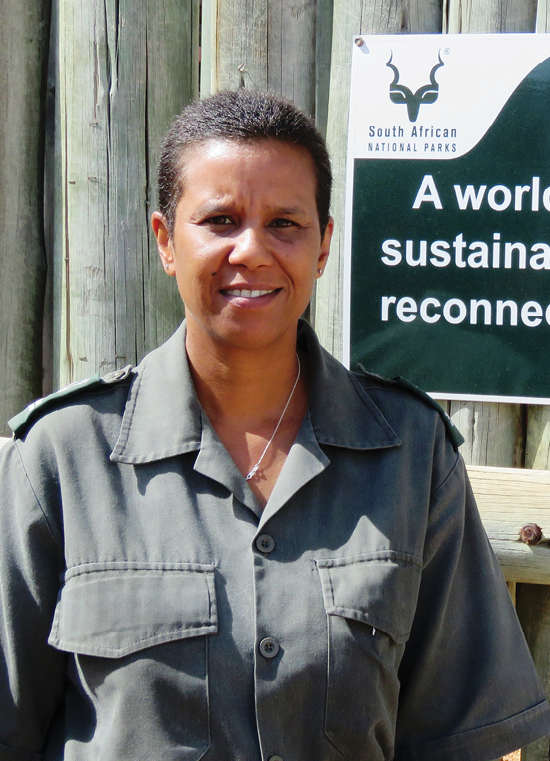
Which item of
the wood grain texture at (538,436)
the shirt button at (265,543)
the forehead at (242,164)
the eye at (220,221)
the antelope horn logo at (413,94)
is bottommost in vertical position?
the shirt button at (265,543)

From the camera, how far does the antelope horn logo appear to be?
223 centimetres

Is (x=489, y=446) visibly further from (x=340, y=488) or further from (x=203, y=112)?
(x=203, y=112)

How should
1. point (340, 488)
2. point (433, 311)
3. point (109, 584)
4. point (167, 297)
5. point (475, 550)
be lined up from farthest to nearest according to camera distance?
point (167, 297) < point (433, 311) < point (475, 550) < point (340, 488) < point (109, 584)

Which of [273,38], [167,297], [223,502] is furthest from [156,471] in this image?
[273,38]

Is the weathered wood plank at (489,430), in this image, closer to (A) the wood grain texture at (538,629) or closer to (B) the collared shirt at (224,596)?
(A) the wood grain texture at (538,629)

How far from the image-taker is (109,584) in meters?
1.53

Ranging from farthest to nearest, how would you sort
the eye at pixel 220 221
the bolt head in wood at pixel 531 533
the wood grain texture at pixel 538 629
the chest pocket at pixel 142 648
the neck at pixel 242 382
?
1. the wood grain texture at pixel 538 629
2. the bolt head in wood at pixel 531 533
3. the neck at pixel 242 382
4. the eye at pixel 220 221
5. the chest pocket at pixel 142 648

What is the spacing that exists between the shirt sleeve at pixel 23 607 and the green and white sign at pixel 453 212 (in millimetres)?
1076

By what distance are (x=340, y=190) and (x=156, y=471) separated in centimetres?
109

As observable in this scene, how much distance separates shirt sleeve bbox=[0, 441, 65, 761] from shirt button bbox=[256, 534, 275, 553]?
38 cm

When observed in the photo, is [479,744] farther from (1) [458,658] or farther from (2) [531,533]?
(2) [531,533]

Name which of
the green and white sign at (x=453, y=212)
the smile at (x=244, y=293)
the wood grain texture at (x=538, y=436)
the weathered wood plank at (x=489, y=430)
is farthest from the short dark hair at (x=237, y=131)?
the wood grain texture at (x=538, y=436)

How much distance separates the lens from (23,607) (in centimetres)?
154

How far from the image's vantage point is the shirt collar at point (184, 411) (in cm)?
163
